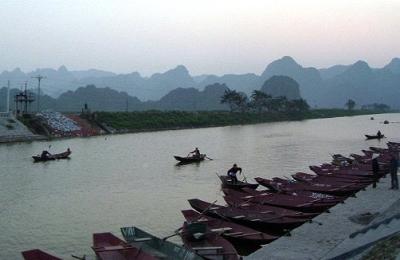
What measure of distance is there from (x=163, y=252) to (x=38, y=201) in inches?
622

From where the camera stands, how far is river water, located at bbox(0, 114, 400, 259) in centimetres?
2280

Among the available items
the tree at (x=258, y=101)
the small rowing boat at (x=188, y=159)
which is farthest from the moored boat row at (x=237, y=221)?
the tree at (x=258, y=101)

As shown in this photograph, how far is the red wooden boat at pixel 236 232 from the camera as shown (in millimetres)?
18000

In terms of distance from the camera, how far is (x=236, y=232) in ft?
60.9

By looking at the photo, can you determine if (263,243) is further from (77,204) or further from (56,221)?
(77,204)

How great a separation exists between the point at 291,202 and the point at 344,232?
5.29 meters

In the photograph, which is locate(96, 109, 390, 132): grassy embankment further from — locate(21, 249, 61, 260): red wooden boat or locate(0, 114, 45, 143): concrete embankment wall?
locate(21, 249, 61, 260): red wooden boat

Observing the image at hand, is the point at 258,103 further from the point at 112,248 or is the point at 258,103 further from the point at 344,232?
the point at 112,248

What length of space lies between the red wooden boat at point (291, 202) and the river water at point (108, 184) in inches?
152

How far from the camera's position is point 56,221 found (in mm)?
24531

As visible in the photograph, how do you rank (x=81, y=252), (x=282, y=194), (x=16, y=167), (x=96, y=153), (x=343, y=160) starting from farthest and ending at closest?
1. (x=96, y=153)
2. (x=16, y=167)
3. (x=343, y=160)
4. (x=282, y=194)
5. (x=81, y=252)

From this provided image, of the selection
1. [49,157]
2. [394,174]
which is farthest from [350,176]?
[49,157]

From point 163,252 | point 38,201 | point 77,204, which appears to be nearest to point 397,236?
point 163,252

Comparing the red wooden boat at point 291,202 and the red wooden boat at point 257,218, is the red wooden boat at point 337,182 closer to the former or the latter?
the red wooden boat at point 291,202
